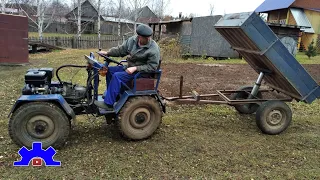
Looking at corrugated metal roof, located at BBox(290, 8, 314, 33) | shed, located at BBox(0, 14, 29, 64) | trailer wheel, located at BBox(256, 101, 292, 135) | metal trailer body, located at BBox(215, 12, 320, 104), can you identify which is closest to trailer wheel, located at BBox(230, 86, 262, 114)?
metal trailer body, located at BBox(215, 12, 320, 104)

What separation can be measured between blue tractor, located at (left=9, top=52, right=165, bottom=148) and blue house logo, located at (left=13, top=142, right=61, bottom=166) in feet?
1.27

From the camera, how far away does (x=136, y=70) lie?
437cm

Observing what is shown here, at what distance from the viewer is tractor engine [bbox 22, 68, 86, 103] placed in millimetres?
4148

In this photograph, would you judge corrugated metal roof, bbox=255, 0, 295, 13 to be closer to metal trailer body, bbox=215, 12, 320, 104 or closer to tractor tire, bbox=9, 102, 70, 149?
metal trailer body, bbox=215, 12, 320, 104

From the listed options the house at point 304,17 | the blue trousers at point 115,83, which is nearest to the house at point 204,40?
the house at point 304,17

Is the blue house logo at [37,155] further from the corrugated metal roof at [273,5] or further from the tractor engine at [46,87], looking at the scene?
the corrugated metal roof at [273,5]

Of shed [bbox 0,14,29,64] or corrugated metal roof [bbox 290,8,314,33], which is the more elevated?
corrugated metal roof [bbox 290,8,314,33]

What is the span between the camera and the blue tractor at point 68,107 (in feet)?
13.0

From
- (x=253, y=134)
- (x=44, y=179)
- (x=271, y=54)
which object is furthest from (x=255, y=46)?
(x=44, y=179)

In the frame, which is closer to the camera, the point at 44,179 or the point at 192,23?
the point at 44,179

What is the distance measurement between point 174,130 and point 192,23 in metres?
13.2

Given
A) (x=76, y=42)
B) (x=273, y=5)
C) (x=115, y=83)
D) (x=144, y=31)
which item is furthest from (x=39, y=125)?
(x=273, y=5)

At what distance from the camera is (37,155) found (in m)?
3.55

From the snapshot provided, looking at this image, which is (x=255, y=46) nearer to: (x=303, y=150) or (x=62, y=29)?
(x=303, y=150)
